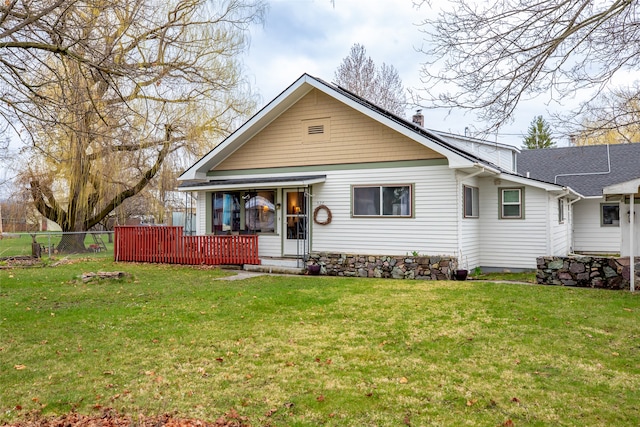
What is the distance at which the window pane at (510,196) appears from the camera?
12992 mm

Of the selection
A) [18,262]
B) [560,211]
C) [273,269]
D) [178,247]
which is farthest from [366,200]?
[18,262]

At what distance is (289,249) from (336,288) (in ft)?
14.4

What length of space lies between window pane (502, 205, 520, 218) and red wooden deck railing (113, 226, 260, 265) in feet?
24.3

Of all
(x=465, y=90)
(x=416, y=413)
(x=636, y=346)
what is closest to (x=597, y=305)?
(x=636, y=346)

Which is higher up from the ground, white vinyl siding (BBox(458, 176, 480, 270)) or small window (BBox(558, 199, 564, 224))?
small window (BBox(558, 199, 564, 224))

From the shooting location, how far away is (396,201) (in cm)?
1233

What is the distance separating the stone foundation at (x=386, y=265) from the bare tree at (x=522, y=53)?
5.73 meters

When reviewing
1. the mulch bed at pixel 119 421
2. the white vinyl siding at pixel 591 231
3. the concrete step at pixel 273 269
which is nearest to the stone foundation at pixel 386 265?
the concrete step at pixel 273 269

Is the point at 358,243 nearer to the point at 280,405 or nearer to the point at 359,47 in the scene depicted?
the point at 280,405

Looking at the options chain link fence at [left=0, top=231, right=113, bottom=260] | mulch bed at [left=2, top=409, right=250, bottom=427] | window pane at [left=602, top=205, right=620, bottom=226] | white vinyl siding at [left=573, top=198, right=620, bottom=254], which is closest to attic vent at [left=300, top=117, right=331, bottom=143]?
chain link fence at [left=0, top=231, right=113, bottom=260]

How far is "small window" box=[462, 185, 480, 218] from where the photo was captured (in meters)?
12.2

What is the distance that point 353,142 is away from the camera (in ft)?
42.2

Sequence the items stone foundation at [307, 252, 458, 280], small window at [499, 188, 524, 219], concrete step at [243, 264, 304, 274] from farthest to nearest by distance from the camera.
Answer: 1. small window at [499, 188, 524, 219]
2. concrete step at [243, 264, 304, 274]
3. stone foundation at [307, 252, 458, 280]

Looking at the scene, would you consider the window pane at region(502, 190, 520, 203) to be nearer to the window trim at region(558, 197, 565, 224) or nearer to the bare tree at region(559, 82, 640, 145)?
the window trim at region(558, 197, 565, 224)
